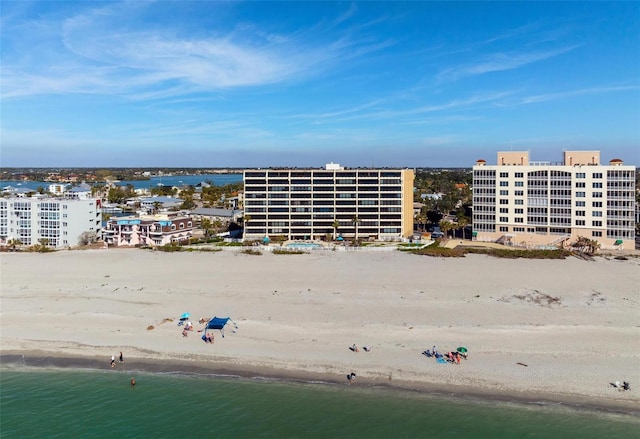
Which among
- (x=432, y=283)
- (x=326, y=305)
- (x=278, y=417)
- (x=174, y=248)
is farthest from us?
(x=174, y=248)

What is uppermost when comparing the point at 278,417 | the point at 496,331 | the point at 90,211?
the point at 90,211

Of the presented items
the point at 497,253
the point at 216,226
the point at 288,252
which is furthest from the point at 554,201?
the point at 216,226

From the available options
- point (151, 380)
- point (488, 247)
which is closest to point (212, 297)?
point (151, 380)

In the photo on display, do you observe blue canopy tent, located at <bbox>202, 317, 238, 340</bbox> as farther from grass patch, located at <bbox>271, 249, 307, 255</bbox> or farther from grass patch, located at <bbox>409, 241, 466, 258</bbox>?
grass patch, located at <bbox>409, 241, 466, 258</bbox>

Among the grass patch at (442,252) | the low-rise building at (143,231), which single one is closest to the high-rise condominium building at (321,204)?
the low-rise building at (143,231)

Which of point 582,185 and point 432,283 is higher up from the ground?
point 582,185

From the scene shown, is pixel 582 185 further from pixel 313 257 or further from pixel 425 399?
pixel 425 399
